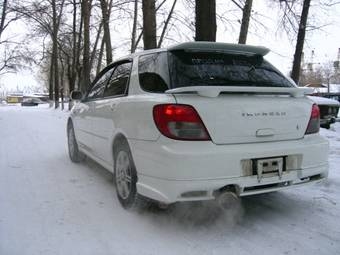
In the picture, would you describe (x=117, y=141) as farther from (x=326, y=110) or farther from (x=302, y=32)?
(x=302, y=32)

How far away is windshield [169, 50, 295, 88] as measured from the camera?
357 centimetres

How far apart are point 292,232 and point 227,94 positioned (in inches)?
53.0

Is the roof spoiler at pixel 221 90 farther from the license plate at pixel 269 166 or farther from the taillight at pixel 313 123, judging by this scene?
the license plate at pixel 269 166

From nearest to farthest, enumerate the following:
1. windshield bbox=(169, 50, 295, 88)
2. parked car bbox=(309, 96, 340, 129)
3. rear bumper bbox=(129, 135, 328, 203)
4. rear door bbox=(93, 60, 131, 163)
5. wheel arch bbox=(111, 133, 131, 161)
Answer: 1. rear bumper bbox=(129, 135, 328, 203)
2. windshield bbox=(169, 50, 295, 88)
3. wheel arch bbox=(111, 133, 131, 161)
4. rear door bbox=(93, 60, 131, 163)
5. parked car bbox=(309, 96, 340, 129)

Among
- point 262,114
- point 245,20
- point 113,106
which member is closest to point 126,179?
point 113,106

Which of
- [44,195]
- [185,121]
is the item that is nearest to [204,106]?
[185,121]

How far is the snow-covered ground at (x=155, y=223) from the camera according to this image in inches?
125

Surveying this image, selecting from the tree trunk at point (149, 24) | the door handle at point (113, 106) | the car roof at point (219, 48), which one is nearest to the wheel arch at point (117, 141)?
the door handle at point (113, 106)

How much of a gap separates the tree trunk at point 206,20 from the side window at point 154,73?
12.0 feet

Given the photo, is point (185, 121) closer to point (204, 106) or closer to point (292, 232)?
point (204, 106)

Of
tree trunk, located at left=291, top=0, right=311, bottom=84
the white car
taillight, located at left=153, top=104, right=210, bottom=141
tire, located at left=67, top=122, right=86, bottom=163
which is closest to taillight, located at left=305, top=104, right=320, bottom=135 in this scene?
the white car

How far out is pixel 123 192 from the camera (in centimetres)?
407

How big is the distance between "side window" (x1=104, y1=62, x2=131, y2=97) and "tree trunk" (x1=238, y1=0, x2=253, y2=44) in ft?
32.7

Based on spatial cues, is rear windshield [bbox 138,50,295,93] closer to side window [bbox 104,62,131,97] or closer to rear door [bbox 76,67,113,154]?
side window [bbox 104,62,131,97]
